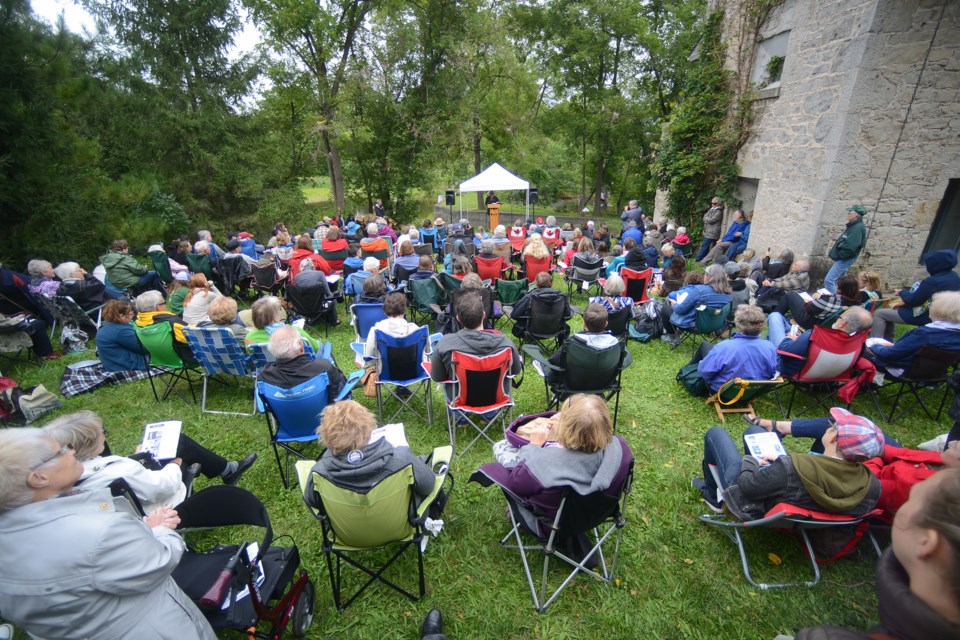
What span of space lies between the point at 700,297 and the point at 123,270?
8553 millimetres

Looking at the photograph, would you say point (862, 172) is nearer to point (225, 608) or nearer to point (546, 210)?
point (225, 608)

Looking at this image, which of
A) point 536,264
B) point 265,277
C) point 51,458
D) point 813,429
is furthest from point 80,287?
point 813,429

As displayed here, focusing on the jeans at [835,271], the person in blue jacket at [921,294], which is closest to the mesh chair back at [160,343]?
the person in blue jacket at [921,294]

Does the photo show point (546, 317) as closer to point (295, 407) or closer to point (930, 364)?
point (295, 407)

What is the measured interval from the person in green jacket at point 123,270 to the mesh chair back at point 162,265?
1.67 feet

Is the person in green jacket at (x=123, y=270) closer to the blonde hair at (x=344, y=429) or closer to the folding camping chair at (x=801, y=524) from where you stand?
the blonde hair at (x=344, y=429)

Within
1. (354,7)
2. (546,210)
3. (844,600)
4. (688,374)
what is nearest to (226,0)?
(354,7)

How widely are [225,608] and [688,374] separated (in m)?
4.57

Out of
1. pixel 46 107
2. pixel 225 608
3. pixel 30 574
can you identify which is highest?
pixel 46 107

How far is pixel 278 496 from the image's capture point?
3.47 meters

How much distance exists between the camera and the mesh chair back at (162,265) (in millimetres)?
7500

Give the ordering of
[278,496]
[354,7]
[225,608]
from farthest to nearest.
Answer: [354,7] → [278,496] → [225,608]

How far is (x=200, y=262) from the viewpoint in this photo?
7641 millimetres

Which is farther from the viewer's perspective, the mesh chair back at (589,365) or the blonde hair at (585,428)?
the mesh chair back at (589,365)
